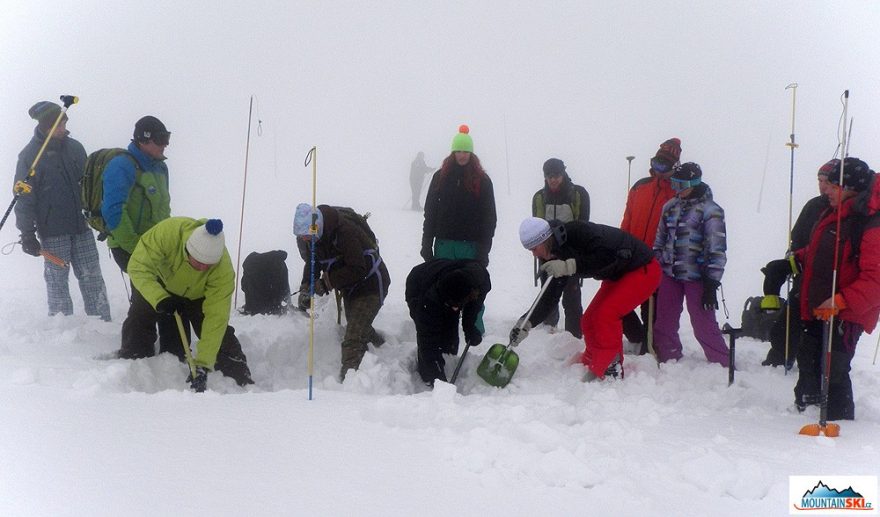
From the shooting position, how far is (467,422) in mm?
3195

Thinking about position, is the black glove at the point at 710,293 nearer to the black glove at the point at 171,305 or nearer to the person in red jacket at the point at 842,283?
the person in red jacket at the point at 842,283

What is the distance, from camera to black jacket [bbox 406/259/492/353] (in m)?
4.77

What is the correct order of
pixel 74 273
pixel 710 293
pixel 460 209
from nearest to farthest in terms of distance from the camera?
pixel 710 293 → pixel 460 209 → pixel 74 273

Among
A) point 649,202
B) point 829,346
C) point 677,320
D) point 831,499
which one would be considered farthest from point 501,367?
point 831,499

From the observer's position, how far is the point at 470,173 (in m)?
5.36

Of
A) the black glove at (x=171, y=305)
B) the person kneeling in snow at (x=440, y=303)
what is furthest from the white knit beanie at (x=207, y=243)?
the person kneeling in snow at (x=440, y=303)

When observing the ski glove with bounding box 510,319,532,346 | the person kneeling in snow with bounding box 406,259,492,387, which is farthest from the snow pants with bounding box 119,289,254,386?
the ski glove with bounding box 510,319,532,346

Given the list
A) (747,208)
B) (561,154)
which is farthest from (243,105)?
(747,208)

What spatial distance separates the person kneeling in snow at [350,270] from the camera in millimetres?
5000

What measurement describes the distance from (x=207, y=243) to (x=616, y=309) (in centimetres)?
306

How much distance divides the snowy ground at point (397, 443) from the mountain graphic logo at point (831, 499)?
0.35 feet

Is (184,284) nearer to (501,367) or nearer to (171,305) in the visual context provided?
(171,305)

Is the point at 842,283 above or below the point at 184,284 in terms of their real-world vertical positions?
above

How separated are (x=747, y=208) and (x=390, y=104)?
31991 mm
